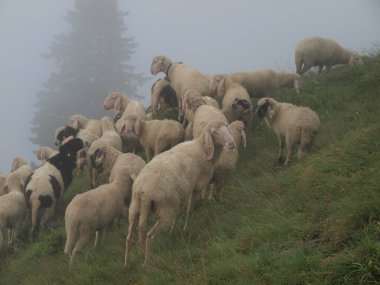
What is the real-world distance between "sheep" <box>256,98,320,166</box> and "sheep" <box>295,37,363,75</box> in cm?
485

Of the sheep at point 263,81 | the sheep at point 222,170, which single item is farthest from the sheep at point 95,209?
the sheep at point 263,81

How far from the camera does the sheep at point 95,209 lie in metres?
7.28

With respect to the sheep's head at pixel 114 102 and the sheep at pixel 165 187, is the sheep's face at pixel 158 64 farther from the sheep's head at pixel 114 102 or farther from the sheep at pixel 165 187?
the sheep at pixel 165 187

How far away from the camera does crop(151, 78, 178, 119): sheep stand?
40.6 feet

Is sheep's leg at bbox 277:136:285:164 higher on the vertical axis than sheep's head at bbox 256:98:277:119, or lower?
lower

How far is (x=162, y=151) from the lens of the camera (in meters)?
9.39

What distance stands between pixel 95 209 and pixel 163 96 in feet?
18.4

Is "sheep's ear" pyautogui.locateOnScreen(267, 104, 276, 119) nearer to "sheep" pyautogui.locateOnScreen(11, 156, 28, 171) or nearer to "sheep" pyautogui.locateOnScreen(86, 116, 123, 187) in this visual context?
"sheep" pyautogui.locateOnScreen(86, 116, 123, 187)

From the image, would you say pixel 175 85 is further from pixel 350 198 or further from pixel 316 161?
pixel 350 198

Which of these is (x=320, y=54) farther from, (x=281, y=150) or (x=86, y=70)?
(x=86, y=70)

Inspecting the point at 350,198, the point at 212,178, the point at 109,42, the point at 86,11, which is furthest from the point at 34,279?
the point at 86,11

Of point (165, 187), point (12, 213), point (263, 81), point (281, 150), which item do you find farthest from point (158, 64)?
point (165, 187)

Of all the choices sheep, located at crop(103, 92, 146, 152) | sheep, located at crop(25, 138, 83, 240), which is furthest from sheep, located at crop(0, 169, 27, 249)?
sheep, located at crop(103, 92, 146, 152)

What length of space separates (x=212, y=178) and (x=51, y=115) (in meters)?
33.5
